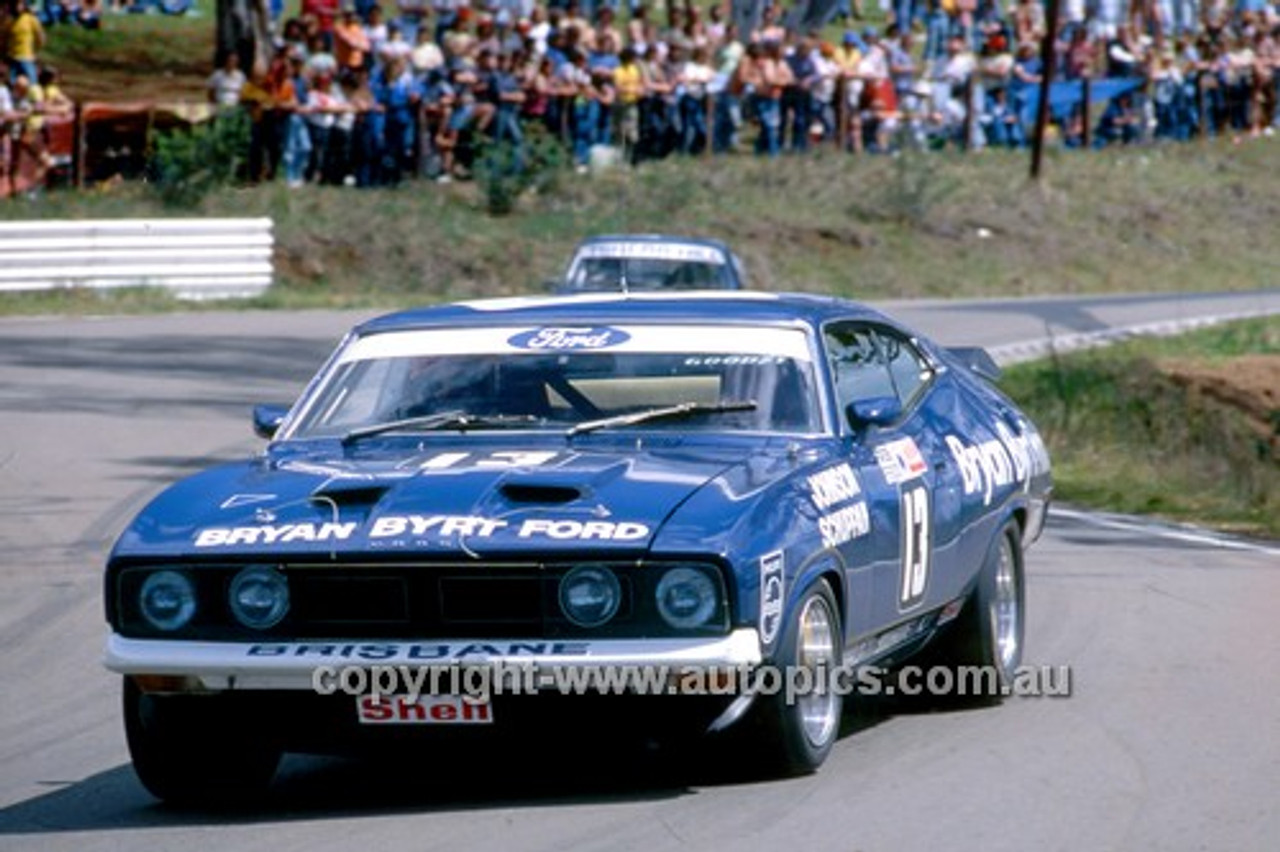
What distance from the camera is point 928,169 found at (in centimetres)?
3731

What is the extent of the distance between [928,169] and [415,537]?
31.4 meters

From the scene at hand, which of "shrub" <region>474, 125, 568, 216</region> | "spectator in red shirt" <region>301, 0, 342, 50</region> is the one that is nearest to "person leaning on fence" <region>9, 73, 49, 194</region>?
"spectator in red shirt" <region>301, 0, 342, 50</region>

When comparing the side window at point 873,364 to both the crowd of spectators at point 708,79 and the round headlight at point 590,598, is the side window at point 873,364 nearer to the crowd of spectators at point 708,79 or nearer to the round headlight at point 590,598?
the round headlight at point 590,598

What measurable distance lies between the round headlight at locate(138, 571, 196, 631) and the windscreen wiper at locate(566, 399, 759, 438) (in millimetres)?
1315

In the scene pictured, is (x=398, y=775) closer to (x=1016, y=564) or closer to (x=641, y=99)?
(x=1016, y=564)

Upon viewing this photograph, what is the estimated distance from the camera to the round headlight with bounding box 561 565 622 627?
6.53 meters

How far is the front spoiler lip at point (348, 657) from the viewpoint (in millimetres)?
6457

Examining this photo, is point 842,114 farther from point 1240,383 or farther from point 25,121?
point 1240,383

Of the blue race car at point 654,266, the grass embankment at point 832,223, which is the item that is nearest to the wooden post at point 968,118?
the grass embankment at point 832,223

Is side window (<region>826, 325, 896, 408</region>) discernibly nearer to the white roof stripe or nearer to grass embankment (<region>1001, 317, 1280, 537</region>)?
the white roof stripe

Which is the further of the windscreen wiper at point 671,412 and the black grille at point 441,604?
the windscreen wiper at point 671,412

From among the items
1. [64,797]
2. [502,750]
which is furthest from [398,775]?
[64,797]

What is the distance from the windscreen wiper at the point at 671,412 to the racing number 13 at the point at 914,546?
0.57m

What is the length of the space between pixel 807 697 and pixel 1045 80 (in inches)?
1217
